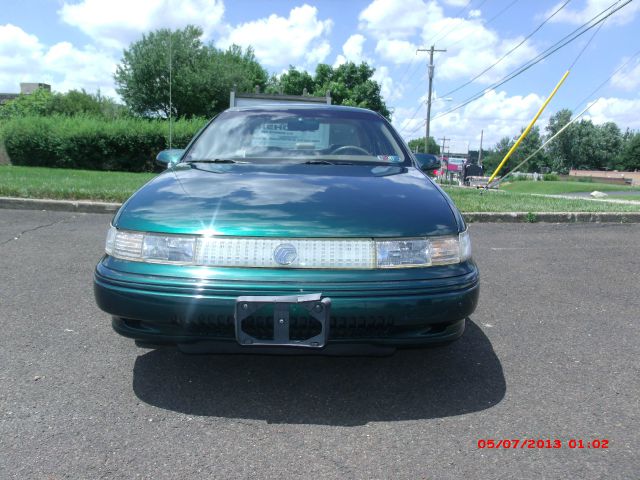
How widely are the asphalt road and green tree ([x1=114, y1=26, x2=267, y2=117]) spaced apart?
32979 millimetres

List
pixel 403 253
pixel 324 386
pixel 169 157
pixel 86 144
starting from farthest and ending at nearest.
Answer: pixel 86 144, pixel 169 157, pixel 324 386, pixel 403 253

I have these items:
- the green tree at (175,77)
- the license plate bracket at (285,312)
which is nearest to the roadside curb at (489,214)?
the license plate bracket at (285,312)

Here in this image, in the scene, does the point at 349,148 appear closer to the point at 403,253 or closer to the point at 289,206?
the point at 289,206

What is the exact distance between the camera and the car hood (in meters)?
2.32

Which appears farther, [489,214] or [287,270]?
[489,214]

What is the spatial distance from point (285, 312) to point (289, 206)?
1.73 ft

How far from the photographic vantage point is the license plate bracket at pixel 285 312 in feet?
7.04

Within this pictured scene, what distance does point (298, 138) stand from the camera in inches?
143

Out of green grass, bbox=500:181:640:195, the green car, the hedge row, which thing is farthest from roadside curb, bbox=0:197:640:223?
green grass, bbox=500:181:640:195

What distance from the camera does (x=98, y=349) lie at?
9.95ft

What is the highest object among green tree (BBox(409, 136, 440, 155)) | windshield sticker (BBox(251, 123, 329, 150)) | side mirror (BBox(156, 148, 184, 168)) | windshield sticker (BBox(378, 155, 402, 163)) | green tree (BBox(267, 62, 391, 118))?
Answer: green tree (BBox(267, 62, 391, 118))

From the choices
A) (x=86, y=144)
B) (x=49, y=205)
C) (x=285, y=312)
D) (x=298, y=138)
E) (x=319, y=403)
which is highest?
(x=86, y=144)

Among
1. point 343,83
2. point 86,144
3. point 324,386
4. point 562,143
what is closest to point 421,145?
point 562,143

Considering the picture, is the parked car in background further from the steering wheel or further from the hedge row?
the hedge row
